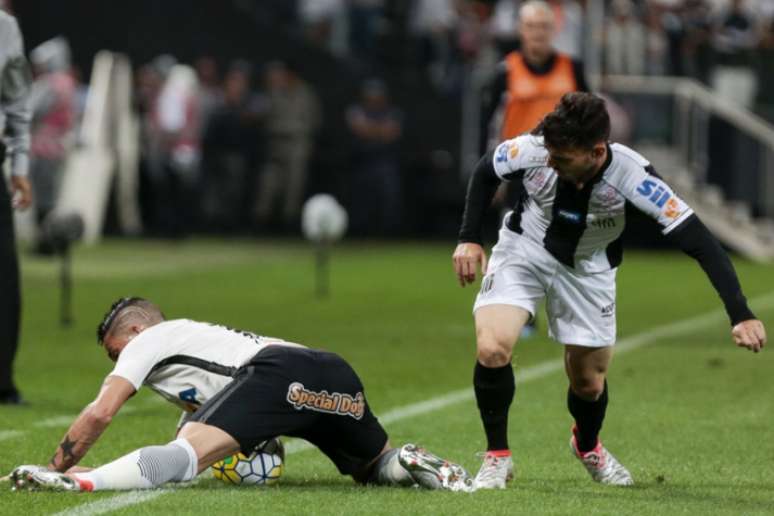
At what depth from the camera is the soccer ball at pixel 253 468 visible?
776cm

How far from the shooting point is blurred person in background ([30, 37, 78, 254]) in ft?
80.7

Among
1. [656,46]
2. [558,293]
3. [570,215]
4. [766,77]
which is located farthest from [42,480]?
[766,77]

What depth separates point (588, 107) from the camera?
23.8 ft

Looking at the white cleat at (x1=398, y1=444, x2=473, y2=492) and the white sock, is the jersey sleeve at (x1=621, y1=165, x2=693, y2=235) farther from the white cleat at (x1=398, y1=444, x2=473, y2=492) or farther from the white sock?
the white sock

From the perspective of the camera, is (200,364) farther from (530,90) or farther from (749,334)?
(530,90)

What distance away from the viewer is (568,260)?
785cm

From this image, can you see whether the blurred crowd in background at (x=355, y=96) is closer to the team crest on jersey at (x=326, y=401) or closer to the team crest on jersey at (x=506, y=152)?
the team crest on jersey at (x=506, y=152)

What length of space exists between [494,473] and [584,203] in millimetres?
1139

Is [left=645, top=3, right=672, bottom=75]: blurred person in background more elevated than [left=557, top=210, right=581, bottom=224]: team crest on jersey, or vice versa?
[left=557, top=210, right=581, bottom=224]: team crest on jersey

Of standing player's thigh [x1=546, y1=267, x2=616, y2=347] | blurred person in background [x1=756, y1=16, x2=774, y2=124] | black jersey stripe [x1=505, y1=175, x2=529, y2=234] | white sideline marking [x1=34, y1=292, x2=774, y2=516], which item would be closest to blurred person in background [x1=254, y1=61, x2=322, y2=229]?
blurred person in background [x1=756, y1=16, x2=774, y2=124]

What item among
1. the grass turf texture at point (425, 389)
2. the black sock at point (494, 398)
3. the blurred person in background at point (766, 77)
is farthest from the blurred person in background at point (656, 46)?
the black sock at point (494, 398)

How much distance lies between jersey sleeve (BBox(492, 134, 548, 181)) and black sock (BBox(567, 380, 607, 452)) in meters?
1.00

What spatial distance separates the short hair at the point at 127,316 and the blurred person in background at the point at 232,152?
21.6m

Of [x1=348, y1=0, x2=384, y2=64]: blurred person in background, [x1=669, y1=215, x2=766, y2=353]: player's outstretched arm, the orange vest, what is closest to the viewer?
[x1=669, y1=215, x2=766, y2=353]: player's outstretched arm
